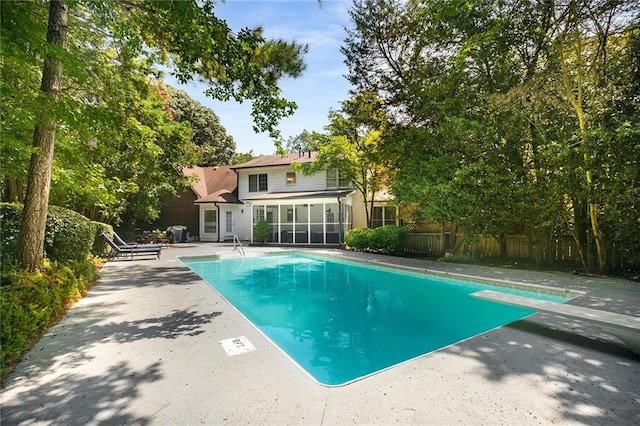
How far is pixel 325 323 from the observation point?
6.46m

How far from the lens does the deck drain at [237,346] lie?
13.8ft

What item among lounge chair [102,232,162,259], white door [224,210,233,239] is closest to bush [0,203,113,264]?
lounge chair [102,232,162,259]

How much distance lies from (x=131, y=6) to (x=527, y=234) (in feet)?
43.7

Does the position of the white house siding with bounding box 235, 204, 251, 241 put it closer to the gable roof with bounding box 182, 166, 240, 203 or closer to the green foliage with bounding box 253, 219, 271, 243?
the gable roof with bounding box 182, 166, 240, 203

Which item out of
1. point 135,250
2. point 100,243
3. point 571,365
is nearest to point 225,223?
point 135,250

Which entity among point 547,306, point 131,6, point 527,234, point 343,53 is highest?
point 343,53

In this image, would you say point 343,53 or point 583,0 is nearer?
point 583,0

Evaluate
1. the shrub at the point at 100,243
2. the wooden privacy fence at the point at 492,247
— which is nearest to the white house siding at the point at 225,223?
the shrub at the point at 100,243

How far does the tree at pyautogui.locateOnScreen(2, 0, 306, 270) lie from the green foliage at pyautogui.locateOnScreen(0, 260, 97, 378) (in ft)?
1.86

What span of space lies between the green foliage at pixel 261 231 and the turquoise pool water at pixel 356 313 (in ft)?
25.8

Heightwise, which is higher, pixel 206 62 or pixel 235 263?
pixel 206 62

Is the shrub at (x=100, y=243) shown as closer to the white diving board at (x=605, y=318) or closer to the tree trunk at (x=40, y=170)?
the tree trunk at (x=40, y=170)

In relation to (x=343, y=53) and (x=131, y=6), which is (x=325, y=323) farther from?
(x=343, y=53)

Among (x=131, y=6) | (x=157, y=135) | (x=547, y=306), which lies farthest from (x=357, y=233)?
(x=131, y=6)
